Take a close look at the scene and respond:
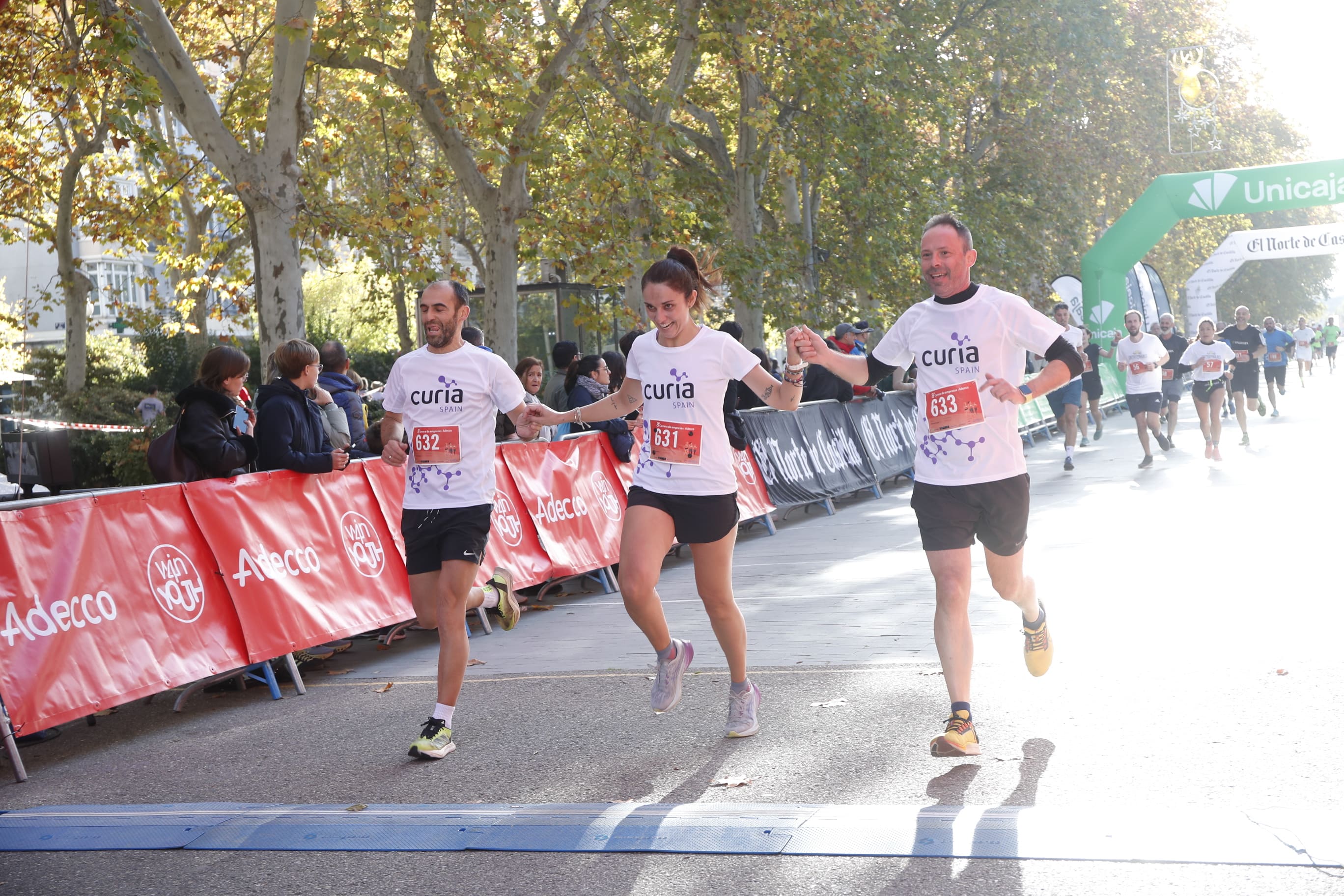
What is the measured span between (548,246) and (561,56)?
2.53 m

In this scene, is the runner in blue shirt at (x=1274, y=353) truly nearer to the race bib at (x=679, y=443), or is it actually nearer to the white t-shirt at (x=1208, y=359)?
the white t-shirt at (x=1208, y=359)

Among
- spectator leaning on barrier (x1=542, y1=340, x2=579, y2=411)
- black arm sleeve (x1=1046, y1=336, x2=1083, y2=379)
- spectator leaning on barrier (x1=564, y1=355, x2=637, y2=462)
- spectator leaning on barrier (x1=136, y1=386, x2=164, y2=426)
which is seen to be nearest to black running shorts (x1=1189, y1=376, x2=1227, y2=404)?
spectator leaning on barrier (x1=542, y1=340, x2=579, y2=411)

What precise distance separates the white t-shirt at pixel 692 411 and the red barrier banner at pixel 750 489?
7.33 meters

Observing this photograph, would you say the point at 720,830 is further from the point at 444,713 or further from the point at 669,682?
the point at 444,713

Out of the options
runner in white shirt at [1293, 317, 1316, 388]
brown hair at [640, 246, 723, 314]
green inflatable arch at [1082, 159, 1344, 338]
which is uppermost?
green inflatable arch at [1082, 159, 1344, 338]

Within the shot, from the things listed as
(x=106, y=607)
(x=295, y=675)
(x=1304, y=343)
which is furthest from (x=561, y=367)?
(x=1304, y=343)

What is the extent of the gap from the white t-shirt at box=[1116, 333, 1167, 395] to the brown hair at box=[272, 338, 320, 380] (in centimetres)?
1164

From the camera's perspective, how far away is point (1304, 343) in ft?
127

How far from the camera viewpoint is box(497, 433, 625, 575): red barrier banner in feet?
32.2

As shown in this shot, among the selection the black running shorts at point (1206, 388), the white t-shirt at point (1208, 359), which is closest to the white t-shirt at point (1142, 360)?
the black running shorts at point (1206, 388)

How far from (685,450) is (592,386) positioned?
6.02 meters

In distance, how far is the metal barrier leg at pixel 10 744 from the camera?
573 cm

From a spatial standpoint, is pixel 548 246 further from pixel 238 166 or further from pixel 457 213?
pixel 457 213

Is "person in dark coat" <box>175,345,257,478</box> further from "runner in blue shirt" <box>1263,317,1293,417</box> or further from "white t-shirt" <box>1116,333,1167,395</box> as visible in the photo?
"runner in blue shirt" <box>1263,317,1293,417</box>
